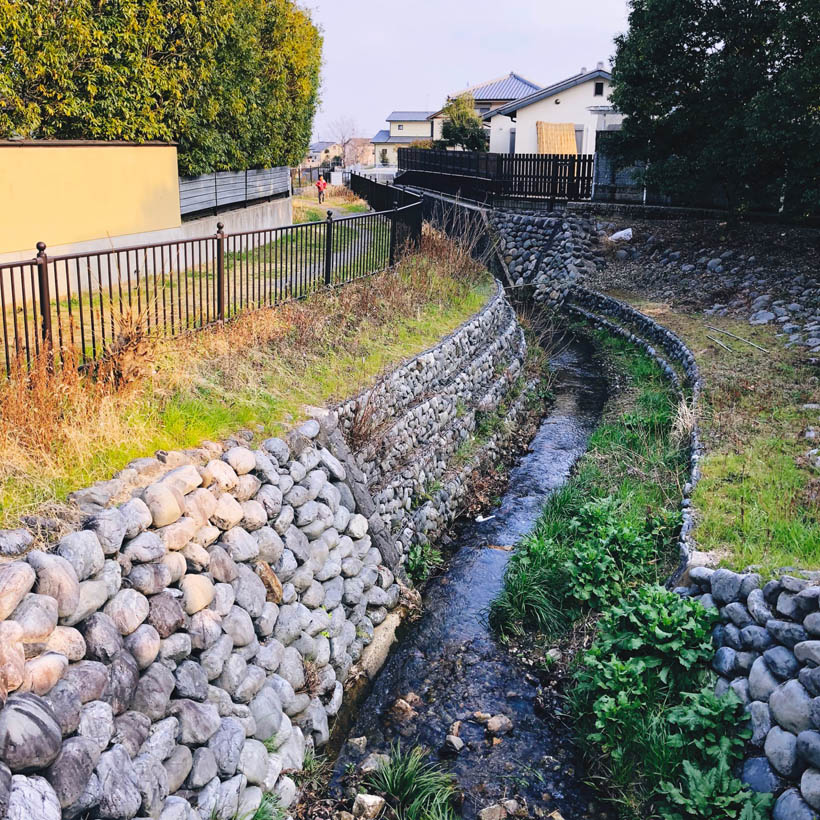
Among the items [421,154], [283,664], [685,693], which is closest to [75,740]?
[283,664]

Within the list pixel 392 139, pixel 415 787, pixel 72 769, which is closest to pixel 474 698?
pixel 415 787

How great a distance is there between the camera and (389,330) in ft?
38.5

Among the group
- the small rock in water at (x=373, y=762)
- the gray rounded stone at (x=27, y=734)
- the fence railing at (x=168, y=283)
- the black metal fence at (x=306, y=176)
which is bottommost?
the small rock in water at (x=373, y=762)

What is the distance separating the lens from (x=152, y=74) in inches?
523

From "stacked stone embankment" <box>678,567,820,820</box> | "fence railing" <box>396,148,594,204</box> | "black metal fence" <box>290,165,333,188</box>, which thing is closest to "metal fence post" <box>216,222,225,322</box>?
"stacked stone embankment" <box>678,567,820,820</box>

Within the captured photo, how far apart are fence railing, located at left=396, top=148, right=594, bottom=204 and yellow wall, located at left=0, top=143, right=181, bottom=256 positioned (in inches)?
550

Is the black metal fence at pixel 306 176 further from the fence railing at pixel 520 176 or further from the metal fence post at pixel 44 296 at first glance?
the metal fence post at pixel 44 296

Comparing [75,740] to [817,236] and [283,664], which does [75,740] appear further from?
[817,236]

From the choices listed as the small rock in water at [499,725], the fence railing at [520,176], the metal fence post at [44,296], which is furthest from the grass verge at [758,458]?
the fence railing at [520,176]

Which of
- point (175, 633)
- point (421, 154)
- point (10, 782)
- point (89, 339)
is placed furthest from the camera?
point (421, 154)

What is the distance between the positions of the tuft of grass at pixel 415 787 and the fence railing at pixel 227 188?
40.8 feet

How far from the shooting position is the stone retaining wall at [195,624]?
424cm

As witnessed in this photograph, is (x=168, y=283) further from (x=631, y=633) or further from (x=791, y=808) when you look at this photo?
(x=791, y=808)

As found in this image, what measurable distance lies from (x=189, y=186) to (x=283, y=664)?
12420mm
